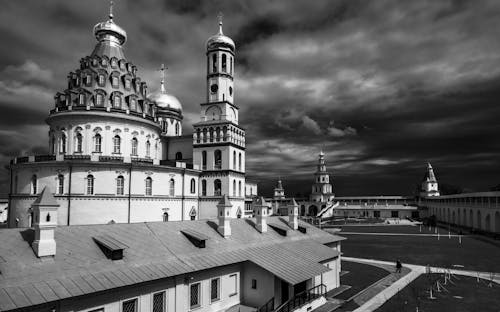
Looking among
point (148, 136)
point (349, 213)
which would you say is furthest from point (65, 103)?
point (349, 213)

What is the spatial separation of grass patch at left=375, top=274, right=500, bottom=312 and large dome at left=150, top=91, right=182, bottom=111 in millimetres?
57129

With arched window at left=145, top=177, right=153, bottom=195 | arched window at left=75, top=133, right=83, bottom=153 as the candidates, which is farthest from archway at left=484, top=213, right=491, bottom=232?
arched window at left=75, top=133, right=83, bottom=153

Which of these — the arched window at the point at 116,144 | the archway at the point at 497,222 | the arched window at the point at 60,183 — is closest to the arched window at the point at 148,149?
the arched window at the point at 116,144

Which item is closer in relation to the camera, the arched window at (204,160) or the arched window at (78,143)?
the arched window at (78,143)

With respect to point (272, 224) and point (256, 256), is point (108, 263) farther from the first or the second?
point (272, 224)

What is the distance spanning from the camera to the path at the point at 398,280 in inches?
1005

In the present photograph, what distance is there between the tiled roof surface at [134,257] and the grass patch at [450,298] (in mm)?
6069

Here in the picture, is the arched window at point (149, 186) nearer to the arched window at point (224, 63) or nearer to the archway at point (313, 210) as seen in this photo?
the arched window at point (224, 63)

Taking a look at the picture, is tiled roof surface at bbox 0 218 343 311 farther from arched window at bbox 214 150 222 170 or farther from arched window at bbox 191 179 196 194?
arched window at bbox 214 150 222 170

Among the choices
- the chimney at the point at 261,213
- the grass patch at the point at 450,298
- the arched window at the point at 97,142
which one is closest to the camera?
the grass patch at the point at 450,298

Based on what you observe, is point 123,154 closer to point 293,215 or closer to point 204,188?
point 204,188

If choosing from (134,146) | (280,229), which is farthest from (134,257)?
(134,146)

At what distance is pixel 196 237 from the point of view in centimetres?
2416

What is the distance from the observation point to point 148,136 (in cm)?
5428
